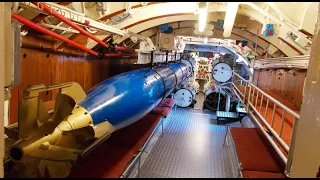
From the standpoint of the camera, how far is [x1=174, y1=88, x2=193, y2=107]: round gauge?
9.09 meters

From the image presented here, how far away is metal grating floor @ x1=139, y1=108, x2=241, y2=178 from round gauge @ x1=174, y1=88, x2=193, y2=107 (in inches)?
80.7

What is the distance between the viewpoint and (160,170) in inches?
149

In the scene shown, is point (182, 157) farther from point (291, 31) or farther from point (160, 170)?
point (291, 31)

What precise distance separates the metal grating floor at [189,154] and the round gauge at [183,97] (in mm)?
2051

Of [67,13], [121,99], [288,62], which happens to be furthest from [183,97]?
[67,13]

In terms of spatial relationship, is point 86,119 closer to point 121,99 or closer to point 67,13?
point 121,99

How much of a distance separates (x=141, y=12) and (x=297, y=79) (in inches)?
122

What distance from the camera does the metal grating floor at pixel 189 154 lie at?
379 centimetres

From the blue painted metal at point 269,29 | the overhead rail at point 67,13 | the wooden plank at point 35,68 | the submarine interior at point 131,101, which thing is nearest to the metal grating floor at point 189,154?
the submarine interior at point 131,101

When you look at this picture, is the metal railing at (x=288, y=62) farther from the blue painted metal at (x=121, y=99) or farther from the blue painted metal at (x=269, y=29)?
the blue painted metal at (x=121, y=99)

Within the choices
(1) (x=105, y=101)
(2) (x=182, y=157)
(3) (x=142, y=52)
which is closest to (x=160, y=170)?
(2) (x=182, y=157)

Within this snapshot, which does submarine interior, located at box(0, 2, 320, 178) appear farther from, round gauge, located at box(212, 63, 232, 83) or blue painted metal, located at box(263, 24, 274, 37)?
round gauge, located at box(212, 63, 232, 83)

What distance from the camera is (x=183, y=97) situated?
9.12m

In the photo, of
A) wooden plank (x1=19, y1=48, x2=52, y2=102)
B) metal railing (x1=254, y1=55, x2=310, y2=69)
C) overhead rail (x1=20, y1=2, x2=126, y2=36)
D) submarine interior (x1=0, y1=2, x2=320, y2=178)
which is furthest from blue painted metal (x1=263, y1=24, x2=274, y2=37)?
wooden plank (x1=19, y1=48, x2=52, y2=102)
